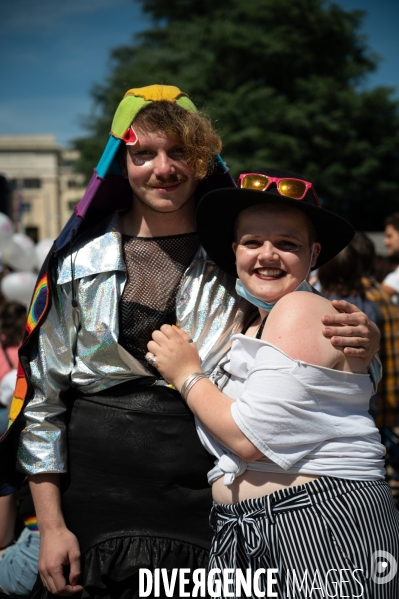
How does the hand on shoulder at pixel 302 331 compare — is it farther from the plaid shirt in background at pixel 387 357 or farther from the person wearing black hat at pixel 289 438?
the plaid shirt in background at pixel 387 357

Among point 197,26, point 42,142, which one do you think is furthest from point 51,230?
point 197,26

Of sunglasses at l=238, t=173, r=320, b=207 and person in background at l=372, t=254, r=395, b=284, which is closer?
sunglasses at l=238, t=173, r=320, b=207

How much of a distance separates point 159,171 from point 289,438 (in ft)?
3.31

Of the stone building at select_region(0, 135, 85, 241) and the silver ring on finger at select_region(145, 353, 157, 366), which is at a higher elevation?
the stone building at select_region(0, 135, 85, 241)

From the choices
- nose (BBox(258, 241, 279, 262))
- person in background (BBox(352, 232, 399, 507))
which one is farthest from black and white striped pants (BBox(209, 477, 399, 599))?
person in background (BBox(352, 232, 399, 507))

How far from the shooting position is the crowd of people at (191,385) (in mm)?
1734

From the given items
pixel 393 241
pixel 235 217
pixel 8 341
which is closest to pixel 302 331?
pixel 235 217

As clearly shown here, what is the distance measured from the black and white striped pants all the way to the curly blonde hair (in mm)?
1121

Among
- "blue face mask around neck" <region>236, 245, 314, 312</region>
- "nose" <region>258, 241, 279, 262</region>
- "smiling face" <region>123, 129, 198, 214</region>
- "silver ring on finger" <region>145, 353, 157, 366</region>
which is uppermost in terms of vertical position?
"smiling face" <region>123, 129, 198, 214</region>

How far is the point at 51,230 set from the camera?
61688mm

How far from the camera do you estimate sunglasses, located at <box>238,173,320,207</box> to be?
1.89 meters

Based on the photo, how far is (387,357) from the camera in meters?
4.59

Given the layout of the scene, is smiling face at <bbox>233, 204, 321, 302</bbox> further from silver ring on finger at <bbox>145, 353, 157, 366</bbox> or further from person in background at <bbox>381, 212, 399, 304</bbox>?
person in background at <bbox>381, 212, 399, 304</bbox>

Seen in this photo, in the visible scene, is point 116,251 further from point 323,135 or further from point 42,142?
point 42,142
